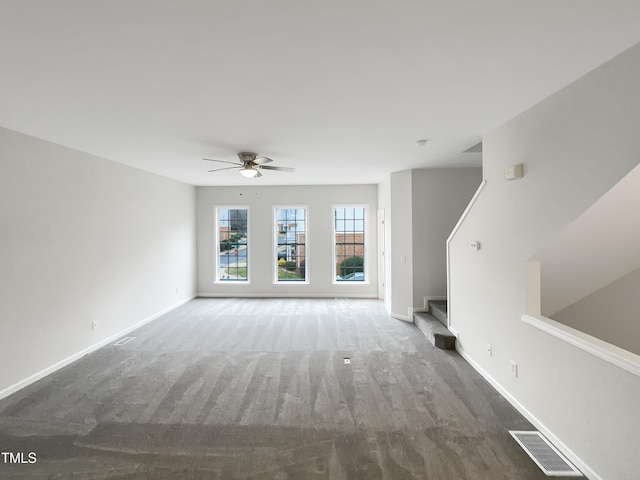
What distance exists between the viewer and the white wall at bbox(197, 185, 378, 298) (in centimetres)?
655

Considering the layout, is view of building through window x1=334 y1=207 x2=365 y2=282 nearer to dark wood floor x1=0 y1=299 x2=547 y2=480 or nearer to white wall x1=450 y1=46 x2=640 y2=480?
dark wood floor x1=0 y1=299 x2=547 y2=480

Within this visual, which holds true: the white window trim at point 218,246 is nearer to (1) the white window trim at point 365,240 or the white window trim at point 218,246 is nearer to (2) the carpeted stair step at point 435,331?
(1) the white window trim at point 365,240

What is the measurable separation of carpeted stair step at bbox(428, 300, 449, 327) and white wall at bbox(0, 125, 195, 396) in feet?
16.1

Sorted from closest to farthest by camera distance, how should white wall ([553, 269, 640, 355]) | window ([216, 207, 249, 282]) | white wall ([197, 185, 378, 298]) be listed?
white wall ([553, 269, 640, 355])
white wall ([197, 185, 378, 298])
window ([216, 207, 249, 282])

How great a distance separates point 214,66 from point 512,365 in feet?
11.2

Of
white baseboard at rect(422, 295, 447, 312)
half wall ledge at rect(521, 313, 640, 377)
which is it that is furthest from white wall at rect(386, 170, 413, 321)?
half wall ledge at rect(521, 313, 640, 377)

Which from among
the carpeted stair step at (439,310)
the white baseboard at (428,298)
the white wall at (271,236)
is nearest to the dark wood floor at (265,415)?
the carpeted stair step at (439,310)

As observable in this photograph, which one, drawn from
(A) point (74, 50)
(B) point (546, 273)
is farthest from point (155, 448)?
(B) point (546, 273)

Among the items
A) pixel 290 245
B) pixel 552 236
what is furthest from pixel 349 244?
pixel 552 236

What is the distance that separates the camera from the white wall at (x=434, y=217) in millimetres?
4852

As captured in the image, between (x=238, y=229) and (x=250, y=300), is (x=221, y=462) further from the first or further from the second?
(x=238, y=229)

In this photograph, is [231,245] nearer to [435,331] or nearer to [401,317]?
[401,317]

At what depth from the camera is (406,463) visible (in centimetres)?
195

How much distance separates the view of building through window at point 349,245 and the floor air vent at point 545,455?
4.59 m
